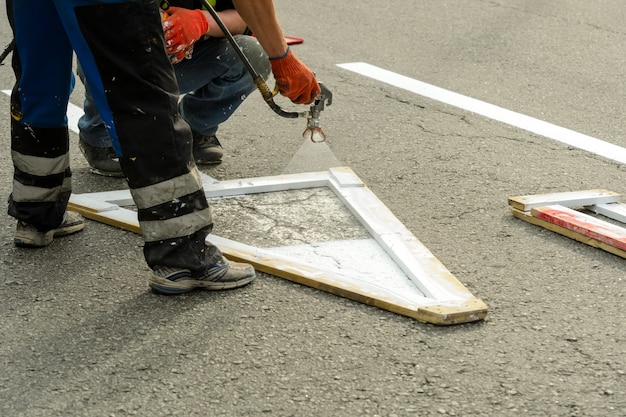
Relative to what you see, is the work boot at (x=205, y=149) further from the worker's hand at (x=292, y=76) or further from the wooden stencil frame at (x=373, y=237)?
the worker's hand at (x=292, y=76)

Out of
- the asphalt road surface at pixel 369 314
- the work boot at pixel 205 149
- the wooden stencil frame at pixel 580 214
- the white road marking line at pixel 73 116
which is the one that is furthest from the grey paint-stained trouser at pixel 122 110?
the white road marking line at pixel 73 116

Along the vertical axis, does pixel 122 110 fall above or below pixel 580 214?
above

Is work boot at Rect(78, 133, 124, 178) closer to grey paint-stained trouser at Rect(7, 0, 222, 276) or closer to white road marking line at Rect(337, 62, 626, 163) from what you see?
grey paint-stained trouser at Rect(7, 0, 222, 276)

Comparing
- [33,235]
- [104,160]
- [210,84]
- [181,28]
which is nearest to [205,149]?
[210,84]

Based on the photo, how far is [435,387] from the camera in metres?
2.59

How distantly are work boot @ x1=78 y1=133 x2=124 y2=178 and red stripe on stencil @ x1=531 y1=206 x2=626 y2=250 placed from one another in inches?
67.6

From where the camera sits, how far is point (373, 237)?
3539 mm

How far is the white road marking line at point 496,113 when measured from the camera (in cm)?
467

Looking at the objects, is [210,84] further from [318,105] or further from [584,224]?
[584,224]

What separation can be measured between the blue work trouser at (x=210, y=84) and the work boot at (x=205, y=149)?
32mm

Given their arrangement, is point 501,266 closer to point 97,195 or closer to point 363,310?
point 363,310

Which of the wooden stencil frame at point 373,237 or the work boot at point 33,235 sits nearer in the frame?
the wooden stencil frame at point 373,237

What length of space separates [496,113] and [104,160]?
2.12 meters

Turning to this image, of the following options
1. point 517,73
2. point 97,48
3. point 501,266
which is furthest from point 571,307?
point 517,73
